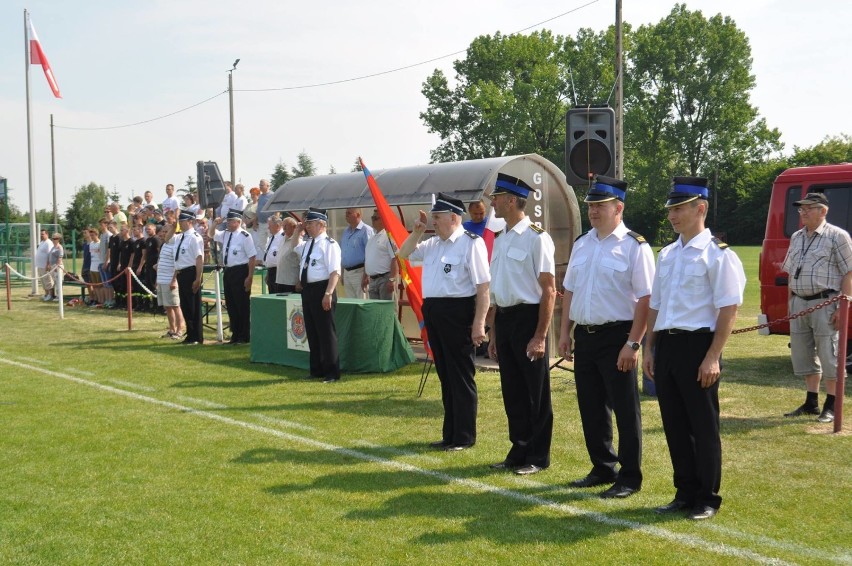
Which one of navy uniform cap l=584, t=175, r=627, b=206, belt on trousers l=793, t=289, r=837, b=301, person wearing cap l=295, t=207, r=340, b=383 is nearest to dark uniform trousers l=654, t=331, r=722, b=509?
navy uniform cap l=584, t=175, r=627, b=206

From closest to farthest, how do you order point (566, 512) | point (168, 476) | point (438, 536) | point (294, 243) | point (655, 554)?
1. point (655, 554)
2. point (438, 536)
3. point (566, 512)
4. point (168, 476)
5. point (294, 243)

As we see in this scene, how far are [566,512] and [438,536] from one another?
868 mm

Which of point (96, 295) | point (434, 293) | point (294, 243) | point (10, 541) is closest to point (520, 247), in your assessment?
point (434, 293)

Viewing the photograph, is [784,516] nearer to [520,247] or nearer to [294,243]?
[520,247]

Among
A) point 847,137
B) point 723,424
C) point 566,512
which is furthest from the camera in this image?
point 847,137

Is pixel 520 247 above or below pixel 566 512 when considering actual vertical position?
above

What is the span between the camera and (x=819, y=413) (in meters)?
8.33

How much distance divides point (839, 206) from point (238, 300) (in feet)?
28.4

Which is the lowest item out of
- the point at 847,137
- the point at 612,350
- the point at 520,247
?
the point at 612,350

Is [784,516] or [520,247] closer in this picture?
[784,516]

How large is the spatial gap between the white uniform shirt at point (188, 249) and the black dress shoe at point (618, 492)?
9983 millimetres

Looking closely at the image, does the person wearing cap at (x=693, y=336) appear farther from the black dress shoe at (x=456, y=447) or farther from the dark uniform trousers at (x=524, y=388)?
the black dress shoe at (x=456, y=447)

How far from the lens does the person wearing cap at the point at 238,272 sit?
1373 cm

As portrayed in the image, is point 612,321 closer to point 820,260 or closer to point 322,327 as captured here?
point 820,260
